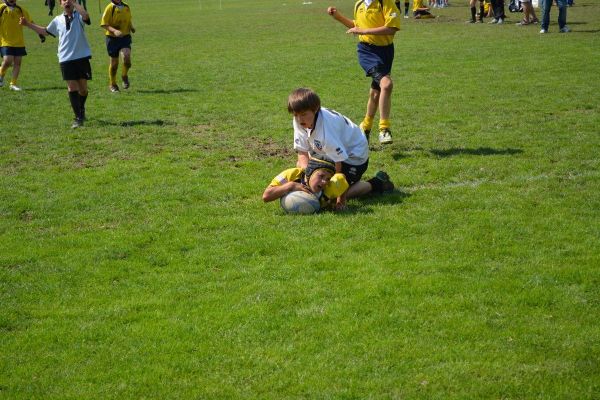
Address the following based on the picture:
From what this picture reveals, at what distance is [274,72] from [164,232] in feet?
37.4

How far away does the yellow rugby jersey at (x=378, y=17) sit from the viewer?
1016cm

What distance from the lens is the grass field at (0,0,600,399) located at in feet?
15.7

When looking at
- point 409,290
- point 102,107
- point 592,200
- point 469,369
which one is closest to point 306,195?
point 409,290

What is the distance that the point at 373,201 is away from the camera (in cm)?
823

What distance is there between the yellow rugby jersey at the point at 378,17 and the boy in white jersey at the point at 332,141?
242 cm

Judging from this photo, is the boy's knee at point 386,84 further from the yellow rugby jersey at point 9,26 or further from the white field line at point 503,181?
the yellow rugby jersey at point 9,26

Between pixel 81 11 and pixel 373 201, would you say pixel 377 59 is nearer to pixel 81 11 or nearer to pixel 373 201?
pixel 373 201

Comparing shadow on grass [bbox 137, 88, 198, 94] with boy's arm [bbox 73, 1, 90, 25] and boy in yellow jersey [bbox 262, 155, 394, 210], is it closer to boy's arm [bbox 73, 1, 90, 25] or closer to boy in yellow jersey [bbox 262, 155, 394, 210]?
boy's arm [bbox 73, 1, 90, 25]

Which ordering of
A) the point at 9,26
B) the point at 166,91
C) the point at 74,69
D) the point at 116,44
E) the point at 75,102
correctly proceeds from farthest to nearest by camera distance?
1. the point at 9,26
2. the point at 116,44
3. the point at 166,91
4. the point at 75,102
5. the point at 74,69

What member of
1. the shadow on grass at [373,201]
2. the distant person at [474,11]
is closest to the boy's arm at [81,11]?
the shadow on grass at [373,201]

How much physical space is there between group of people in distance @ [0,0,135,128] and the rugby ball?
6.21 m

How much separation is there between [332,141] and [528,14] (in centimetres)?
2167

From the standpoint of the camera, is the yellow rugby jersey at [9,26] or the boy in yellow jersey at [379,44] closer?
the boy in yellow jersey at [379,44]

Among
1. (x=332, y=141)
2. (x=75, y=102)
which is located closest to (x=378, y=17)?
(x=332, y=141)
